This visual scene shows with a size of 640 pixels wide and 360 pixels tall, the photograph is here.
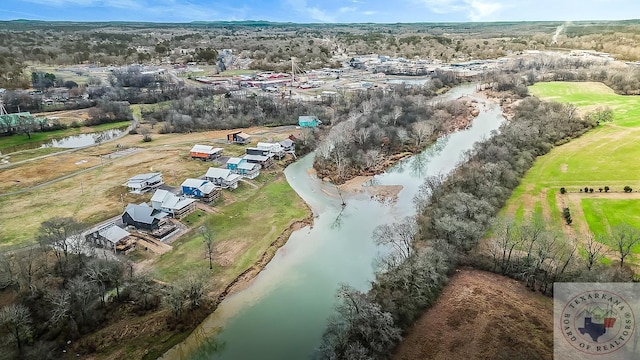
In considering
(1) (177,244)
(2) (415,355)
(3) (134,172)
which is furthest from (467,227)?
(3) (134,172)

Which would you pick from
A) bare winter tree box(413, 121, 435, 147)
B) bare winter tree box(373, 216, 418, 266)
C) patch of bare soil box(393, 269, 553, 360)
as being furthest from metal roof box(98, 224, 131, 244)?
bare winter tree box(413, 121, 435, 147)

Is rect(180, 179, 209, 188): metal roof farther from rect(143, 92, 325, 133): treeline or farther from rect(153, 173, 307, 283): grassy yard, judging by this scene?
rect(143, 92, 325, 133): treeline

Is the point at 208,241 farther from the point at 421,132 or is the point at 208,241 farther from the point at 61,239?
the point at 421,132

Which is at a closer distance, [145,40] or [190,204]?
[190,204]

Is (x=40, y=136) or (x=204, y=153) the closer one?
(x=204, y=153)

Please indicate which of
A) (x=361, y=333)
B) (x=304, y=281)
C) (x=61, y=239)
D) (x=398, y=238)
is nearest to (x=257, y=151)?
(x=398, y=238)

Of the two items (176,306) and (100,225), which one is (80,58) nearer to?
(100,225)
